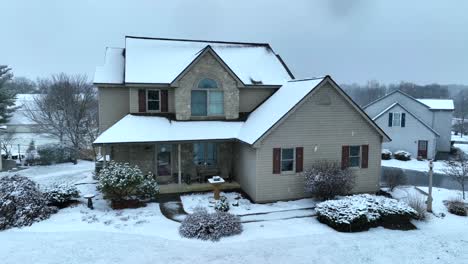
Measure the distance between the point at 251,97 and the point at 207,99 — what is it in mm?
2881

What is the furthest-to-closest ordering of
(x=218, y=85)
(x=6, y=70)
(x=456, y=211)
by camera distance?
(x=6, y=70)
(x=218, y=85)
(x=456, y=211)

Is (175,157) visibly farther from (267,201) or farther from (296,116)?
(296,116)

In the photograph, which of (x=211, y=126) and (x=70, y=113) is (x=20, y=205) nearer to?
(x=211, y=126)

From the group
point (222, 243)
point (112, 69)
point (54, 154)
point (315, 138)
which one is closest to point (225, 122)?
point (315, 138)

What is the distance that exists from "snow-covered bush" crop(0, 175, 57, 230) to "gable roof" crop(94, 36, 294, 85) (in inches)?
268

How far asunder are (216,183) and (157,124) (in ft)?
16.2

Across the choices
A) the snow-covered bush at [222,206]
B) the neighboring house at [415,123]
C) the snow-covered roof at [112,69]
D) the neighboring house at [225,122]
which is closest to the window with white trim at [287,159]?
the neighboring house at [225,122]

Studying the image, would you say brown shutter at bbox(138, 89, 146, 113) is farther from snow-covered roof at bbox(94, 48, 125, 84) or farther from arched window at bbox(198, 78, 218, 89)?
arched window at bbox(198, 78, 218, 89)

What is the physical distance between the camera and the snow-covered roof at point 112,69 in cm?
1795

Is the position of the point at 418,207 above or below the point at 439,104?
below

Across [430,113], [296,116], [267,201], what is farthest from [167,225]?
[430,113]

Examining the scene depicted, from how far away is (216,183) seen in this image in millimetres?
14766

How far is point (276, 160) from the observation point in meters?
15.2

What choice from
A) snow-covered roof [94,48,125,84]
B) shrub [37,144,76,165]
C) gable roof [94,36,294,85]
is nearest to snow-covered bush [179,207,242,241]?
gable roof [94,36,294,85]
